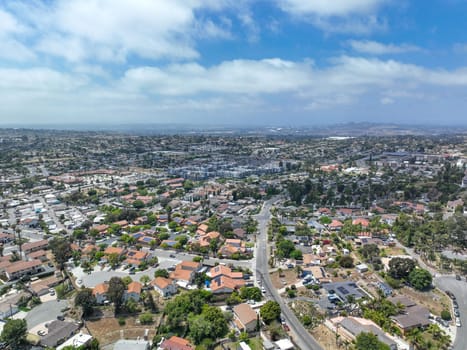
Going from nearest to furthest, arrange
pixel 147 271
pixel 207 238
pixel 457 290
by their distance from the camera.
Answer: pixel 457 290 → pixel 147 271 → pixel 207 238

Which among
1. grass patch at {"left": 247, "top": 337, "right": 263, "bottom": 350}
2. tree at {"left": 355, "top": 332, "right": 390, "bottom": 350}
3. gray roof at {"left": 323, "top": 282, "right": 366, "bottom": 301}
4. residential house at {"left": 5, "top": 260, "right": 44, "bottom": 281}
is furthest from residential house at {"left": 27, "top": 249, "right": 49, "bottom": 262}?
tree at {"left": 355, "top": 332, "right": 390, "bottom": 350}

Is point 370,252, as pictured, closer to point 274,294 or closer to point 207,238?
point 274,294

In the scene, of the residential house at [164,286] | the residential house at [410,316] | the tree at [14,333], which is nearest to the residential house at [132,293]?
the residential house at [164,286]

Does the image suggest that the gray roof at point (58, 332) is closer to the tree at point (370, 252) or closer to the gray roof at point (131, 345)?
the gray roof at point (131, 345)

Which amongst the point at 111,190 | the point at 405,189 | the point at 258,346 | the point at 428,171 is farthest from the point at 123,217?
the point at 428,171

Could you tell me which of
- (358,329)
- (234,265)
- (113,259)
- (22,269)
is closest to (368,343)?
(358,329)

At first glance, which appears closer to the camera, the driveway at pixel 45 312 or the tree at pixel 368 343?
the tree at pixel 368 343
